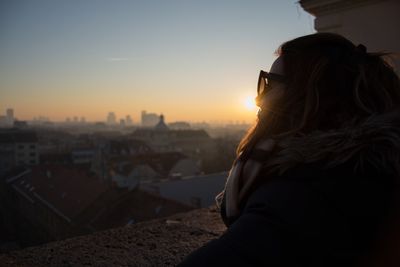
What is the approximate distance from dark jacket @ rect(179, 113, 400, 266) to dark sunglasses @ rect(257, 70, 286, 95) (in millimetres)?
313

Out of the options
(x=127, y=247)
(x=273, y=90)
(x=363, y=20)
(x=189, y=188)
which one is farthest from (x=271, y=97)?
(x=189, y=188)

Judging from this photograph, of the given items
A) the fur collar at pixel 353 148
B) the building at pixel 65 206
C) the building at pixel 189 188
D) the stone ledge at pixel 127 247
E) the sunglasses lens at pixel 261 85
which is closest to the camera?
the fur collar at pixel 353 148

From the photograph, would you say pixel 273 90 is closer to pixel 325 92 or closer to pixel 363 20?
pixel 325 92

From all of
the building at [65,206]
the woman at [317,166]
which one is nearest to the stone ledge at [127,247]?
the woman at [317,166]

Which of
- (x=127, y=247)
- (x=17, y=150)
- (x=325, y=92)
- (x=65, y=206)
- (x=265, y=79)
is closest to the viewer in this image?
(x=325, y=92)

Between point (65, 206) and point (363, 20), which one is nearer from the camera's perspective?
point (363, 20)

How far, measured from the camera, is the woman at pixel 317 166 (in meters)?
0.80

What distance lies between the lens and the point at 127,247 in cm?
243

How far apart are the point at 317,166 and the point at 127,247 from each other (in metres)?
1.79

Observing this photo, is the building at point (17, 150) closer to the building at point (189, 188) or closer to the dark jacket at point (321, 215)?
the building at point (189, 188)

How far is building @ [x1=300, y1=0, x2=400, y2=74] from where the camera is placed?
4.35m

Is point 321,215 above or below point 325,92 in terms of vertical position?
below

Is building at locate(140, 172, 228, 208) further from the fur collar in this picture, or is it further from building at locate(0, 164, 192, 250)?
the fur collar

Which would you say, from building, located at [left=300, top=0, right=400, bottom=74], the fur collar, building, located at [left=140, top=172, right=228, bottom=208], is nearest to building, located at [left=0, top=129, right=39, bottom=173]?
building, located at [left=140, top=172, right=228, bottom=208]
